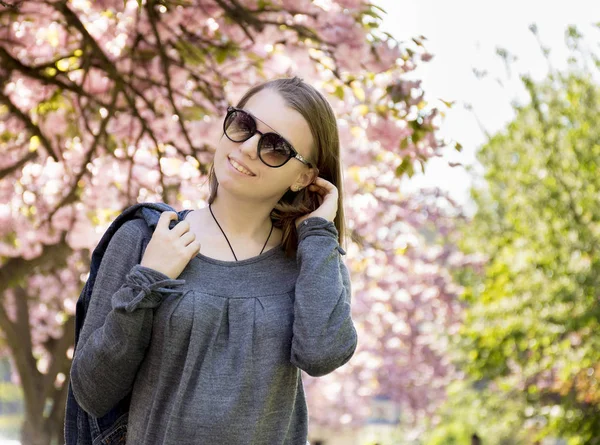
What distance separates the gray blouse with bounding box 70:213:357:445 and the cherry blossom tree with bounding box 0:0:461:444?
52 cm

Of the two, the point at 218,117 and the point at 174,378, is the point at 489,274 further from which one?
the point at 174,378

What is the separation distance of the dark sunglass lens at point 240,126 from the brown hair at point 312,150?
4.8 inches

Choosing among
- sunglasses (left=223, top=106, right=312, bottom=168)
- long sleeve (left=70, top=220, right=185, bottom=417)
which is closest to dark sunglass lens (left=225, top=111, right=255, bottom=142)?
sunglasses (left=223, top=106, right=312, bottom=168)

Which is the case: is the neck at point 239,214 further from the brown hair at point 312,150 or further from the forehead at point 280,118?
the forehead at point 280,118

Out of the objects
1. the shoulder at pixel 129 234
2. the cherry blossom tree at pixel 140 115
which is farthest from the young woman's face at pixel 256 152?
the cherry blossom tree at pixel 140 115

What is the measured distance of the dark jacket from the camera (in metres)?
2.18

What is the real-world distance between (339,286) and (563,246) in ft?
31.1

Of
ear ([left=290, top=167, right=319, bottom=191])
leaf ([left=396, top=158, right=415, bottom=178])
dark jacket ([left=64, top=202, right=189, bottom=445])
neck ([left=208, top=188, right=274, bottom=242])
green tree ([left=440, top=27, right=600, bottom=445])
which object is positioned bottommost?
green tree ([left=440, top=27, right=600, bottom=445])

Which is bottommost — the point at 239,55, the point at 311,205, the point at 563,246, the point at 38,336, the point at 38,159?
the point at 38,336

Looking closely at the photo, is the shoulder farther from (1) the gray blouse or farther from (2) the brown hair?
(2) the brown hair

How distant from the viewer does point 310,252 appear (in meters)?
2.24

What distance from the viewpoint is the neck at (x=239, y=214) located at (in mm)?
2291

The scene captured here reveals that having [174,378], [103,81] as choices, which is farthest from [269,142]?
[103,81]

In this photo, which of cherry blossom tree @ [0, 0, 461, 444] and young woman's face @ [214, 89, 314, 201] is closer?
young woman's face @ [214, 89, 314, 201]
